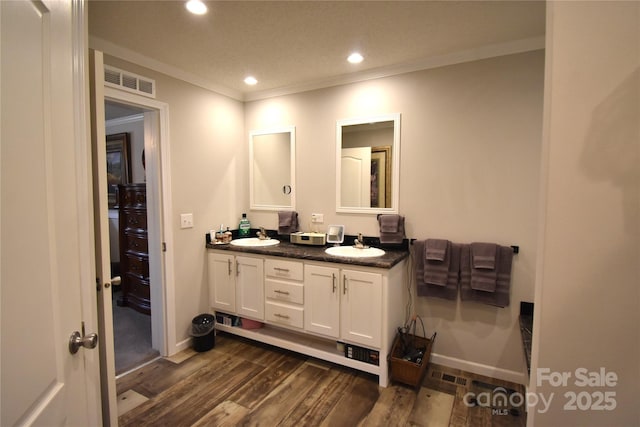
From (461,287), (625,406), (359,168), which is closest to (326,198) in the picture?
(359,168)

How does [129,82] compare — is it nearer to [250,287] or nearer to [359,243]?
[250,287]

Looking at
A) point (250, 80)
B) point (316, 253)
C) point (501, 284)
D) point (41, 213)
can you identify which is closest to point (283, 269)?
point (316, 253)

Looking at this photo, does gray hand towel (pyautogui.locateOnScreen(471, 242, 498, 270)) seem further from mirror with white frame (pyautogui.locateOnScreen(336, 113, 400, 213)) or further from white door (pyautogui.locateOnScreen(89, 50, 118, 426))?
white door (pyautogui.locateOnScreen(89, 50, 118, 426))

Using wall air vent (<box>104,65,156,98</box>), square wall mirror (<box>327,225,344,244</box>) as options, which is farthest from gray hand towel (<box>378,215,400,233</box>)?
wall air vent (<box>104,65,156,98</box>)

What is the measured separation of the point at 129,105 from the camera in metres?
2.38

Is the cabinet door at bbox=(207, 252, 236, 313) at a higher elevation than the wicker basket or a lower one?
higher

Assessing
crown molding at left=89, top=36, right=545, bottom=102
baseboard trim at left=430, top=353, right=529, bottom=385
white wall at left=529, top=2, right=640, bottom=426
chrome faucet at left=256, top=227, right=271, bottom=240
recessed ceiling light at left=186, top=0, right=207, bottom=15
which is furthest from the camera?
chrome faucet at left=256, top=227, right=271, bottom=240

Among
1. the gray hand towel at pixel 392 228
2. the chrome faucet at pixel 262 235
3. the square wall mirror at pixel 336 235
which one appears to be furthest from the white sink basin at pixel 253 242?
the gray hand towel at pixel 392 228

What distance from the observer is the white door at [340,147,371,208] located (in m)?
2.77

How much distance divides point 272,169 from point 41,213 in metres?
2.59

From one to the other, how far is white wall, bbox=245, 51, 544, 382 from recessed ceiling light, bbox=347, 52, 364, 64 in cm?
29

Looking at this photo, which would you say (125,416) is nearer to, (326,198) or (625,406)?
(326,198)

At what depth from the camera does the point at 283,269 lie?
258 centimetres

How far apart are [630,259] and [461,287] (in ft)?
5.60
